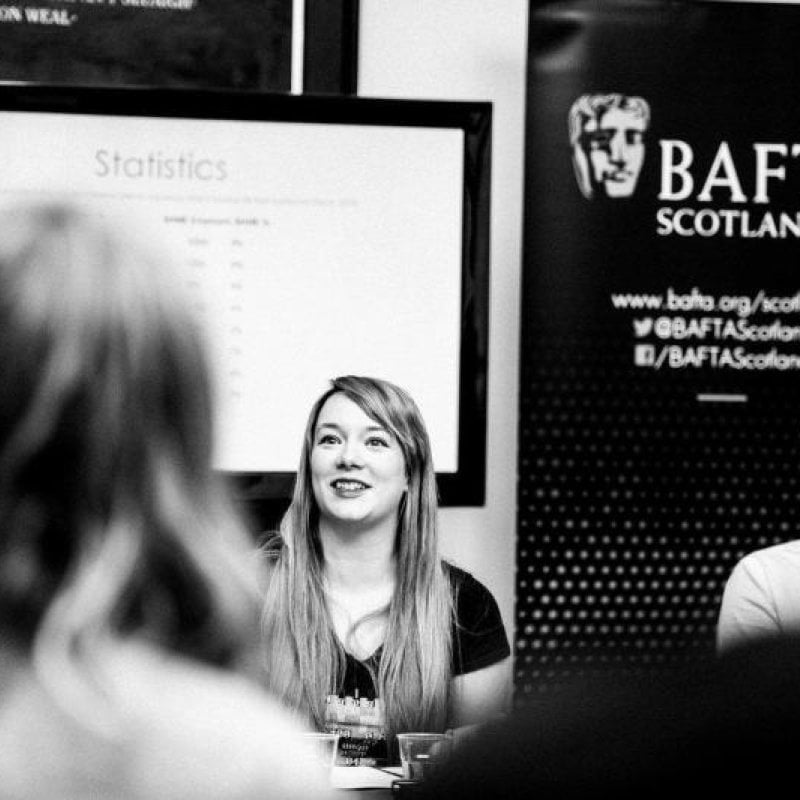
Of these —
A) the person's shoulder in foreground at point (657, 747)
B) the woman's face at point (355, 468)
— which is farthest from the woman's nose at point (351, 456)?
the person's shoulder in foreground at point (657, 747)

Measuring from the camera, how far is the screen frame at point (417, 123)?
10.7 feet

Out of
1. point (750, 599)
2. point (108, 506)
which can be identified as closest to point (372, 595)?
point (750, 599)

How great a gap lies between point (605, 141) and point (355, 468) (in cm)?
105

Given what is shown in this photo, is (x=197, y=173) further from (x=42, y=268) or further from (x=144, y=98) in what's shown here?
(x=42, y=268)

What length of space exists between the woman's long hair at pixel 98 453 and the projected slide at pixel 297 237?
7.77ft

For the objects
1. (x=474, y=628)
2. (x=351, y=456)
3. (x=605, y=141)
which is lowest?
(x=474, y=628)

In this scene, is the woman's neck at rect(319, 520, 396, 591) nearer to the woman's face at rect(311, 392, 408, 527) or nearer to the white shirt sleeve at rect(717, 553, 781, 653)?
the woman's face at rect(311, 392, 408, 527)

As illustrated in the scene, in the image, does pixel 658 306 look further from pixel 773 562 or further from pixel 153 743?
pixel 153 743

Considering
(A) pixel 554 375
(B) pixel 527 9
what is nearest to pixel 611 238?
(A) pixel 554 375

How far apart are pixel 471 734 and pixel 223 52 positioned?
3.17m

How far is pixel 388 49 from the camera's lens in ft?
11.8

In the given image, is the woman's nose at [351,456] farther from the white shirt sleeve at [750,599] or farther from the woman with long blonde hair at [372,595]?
the white shirt sleeve at [750,599]

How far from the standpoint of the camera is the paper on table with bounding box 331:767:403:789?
7.41ft

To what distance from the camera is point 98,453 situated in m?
0.89
